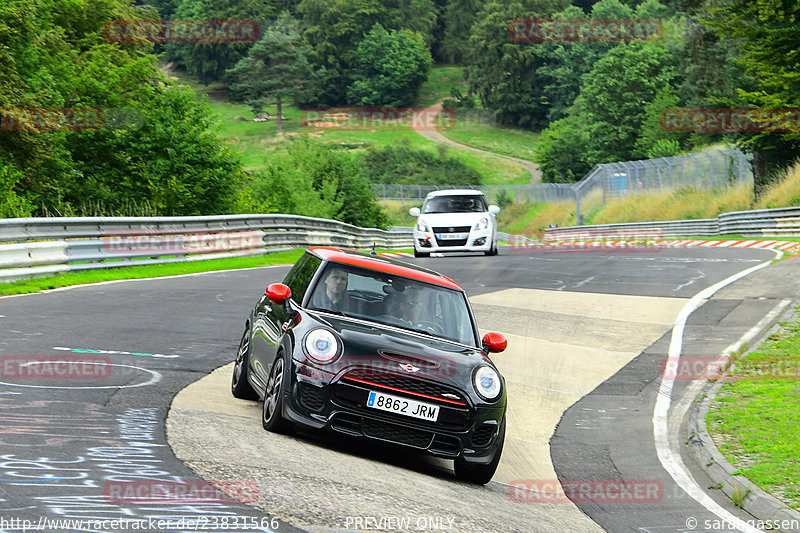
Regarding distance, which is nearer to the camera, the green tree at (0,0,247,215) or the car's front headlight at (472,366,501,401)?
the car's front headlight at (472,366,501,401)

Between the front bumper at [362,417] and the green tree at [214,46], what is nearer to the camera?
the front bumper at [362,417]

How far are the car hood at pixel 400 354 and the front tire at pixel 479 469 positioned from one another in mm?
582

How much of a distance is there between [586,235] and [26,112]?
32.9 metres

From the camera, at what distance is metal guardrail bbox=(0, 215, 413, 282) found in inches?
655

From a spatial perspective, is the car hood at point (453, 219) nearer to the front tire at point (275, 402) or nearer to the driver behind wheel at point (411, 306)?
the driver behind wheel at point (411, 306)

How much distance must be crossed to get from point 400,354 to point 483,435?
88 centimetres

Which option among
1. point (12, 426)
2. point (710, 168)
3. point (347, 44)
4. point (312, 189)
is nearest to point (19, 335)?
point (12, 426)

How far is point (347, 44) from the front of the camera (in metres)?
173

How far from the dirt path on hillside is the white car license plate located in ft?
362

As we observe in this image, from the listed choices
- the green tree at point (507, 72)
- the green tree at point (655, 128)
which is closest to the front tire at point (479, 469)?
the green tree at point (655, 128)

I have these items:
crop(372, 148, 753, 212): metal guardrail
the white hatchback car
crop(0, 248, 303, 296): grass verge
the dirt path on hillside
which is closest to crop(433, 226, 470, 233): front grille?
the white hatchback car

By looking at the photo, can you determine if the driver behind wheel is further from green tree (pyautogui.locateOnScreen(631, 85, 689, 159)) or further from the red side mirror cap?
green tree (pyautogui.locateOnScreen(631, 85, 689, 159))

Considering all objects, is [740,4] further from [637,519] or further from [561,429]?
[637,519]

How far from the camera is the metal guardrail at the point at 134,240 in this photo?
16.6 meters
